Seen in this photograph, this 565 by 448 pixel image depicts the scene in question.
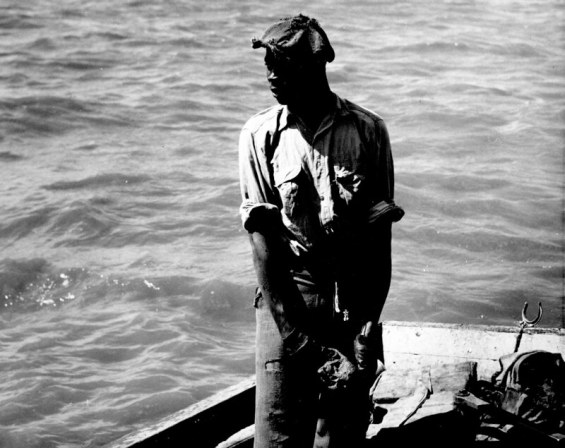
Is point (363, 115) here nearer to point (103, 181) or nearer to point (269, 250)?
Result: point (269, 250)

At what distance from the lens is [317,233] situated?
3537 mm

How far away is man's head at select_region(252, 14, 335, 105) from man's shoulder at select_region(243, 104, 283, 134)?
109mm

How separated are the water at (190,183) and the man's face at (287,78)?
4.63m

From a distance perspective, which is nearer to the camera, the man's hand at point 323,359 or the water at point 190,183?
the man's hand at point 323,359

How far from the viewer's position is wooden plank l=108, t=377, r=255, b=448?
4902 millimetres

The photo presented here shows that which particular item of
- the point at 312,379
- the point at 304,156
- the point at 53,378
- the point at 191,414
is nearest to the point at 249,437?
the point at 191,414

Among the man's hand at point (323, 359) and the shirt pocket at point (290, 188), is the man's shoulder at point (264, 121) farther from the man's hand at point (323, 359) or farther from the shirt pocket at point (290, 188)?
the man's hand at point (323, 359)

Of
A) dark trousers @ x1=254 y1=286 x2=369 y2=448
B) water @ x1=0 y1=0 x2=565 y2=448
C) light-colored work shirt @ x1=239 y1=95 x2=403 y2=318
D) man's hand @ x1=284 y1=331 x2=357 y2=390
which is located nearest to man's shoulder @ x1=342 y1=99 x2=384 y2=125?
light-colored work shirt @ x1=239 y1=95 x2=403 y2=318

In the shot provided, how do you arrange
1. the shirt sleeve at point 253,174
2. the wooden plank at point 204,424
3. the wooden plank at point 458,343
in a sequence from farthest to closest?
the wooden plank at point 458,343, the wooden plank at point 204,424, the shirt sleeve at point 253,174

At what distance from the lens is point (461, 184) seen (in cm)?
1194

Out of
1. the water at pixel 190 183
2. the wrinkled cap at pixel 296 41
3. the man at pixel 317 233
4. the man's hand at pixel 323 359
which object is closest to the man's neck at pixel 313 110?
the man at pixel 317 233

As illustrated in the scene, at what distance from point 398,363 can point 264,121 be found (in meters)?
2.50

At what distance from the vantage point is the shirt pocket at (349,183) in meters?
3.50

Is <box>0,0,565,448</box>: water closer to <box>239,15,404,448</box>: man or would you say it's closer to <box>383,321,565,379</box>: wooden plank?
<box>383,321,565,379</box>: wooden plank
